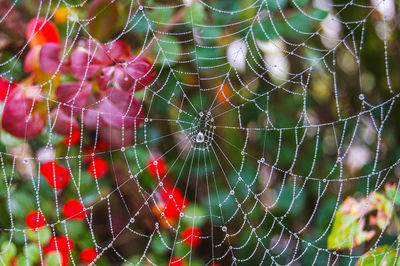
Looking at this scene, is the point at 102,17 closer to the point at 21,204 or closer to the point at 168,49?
the point at 168,49

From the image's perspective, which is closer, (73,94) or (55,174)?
(73,94)

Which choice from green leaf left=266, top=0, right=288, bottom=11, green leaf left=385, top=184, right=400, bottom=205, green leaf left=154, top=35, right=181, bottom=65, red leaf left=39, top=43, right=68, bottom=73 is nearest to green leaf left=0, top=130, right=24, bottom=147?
red leaf left=39, top=43, right=68, bottom=73

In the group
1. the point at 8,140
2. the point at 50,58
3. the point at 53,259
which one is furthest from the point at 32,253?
the point at 50,58

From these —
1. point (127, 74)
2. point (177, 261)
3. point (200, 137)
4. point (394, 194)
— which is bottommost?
point (177, 261)

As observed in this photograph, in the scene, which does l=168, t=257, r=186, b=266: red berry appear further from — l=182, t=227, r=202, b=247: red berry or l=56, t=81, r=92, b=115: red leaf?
l=56, t=81, r=92, b=115: red leaf

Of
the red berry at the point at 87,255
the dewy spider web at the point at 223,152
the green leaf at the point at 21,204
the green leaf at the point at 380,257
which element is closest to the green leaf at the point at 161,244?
the dewy spider web at the point at 223,152

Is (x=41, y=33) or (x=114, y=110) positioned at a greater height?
(x=41, y=33)
